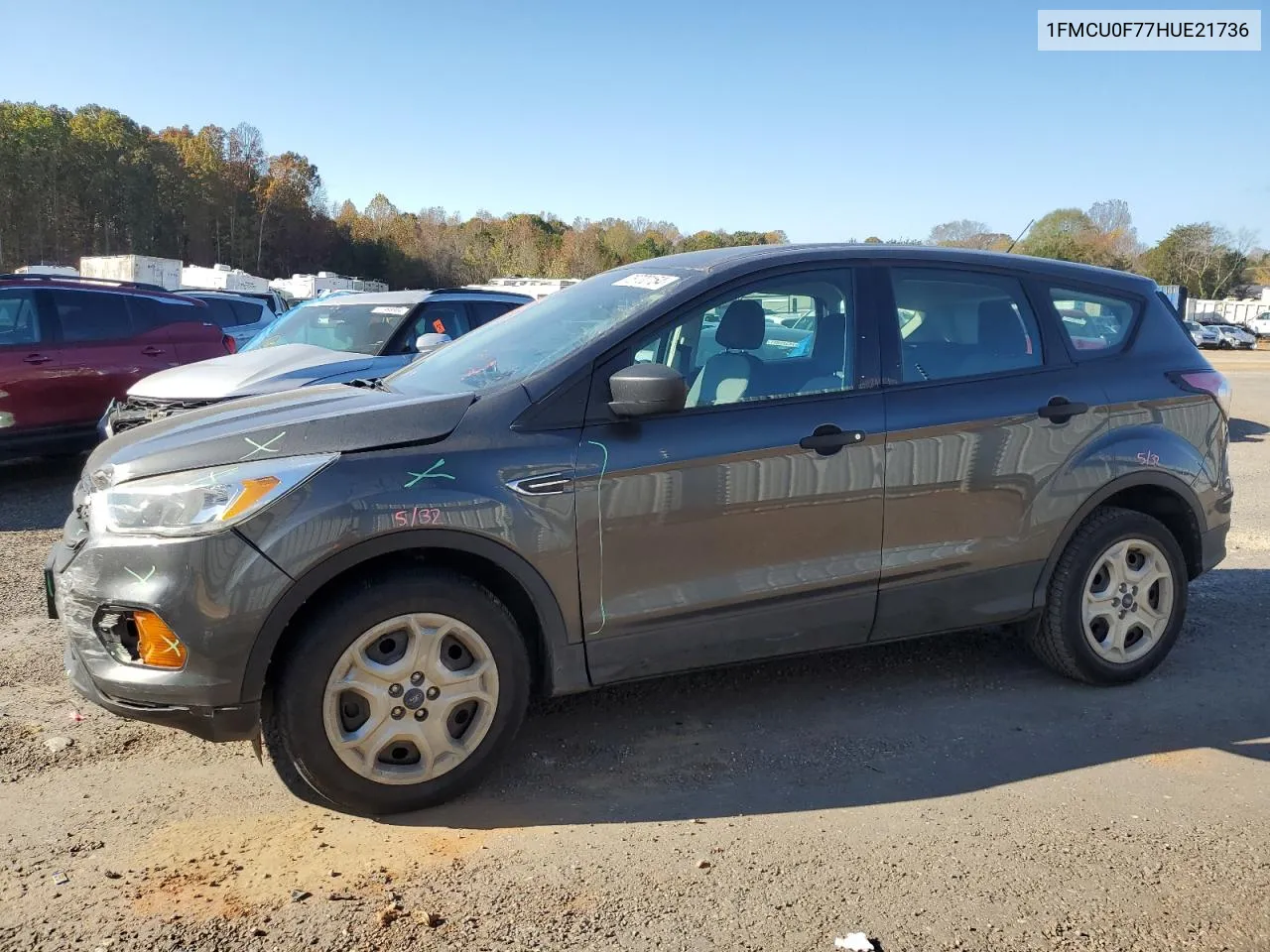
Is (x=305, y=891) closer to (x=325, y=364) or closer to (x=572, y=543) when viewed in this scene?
(x=572, y=543)

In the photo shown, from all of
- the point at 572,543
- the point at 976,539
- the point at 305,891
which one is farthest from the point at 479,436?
the point at 976,539

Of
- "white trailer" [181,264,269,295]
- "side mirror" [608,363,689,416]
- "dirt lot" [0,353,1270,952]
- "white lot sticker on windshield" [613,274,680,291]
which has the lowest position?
"dirt lot" [0,353,1270,952]

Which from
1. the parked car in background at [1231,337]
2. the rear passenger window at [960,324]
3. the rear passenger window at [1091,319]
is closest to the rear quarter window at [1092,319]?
the rear passenger window at [1091,319]

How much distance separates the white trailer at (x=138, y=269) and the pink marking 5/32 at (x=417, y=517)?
4043cm

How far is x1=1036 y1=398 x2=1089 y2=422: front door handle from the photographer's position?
4070mm

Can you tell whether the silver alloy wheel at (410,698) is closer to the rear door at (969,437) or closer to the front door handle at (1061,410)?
the rear door at (969,437)

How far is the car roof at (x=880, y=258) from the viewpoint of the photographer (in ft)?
12.6

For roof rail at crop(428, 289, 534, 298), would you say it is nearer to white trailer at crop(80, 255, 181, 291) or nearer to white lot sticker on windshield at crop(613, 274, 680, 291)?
white lot sticker on windshield at crop(613, 274, 680, 291)

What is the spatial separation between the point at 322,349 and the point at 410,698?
5740 millimetres

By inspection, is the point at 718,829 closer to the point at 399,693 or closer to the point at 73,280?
the point at 399,693

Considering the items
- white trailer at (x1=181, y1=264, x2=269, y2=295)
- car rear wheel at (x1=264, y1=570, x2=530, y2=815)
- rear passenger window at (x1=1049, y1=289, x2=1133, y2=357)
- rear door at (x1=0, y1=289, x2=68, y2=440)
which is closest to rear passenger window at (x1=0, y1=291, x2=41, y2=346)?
rear door at (x1=0, y1=289, x2=68, y2=440)

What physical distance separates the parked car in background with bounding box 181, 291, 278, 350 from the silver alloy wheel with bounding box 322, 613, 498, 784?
39.6 feet

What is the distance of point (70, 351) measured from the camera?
8.65 metres

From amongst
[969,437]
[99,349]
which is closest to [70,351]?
[99,349]
